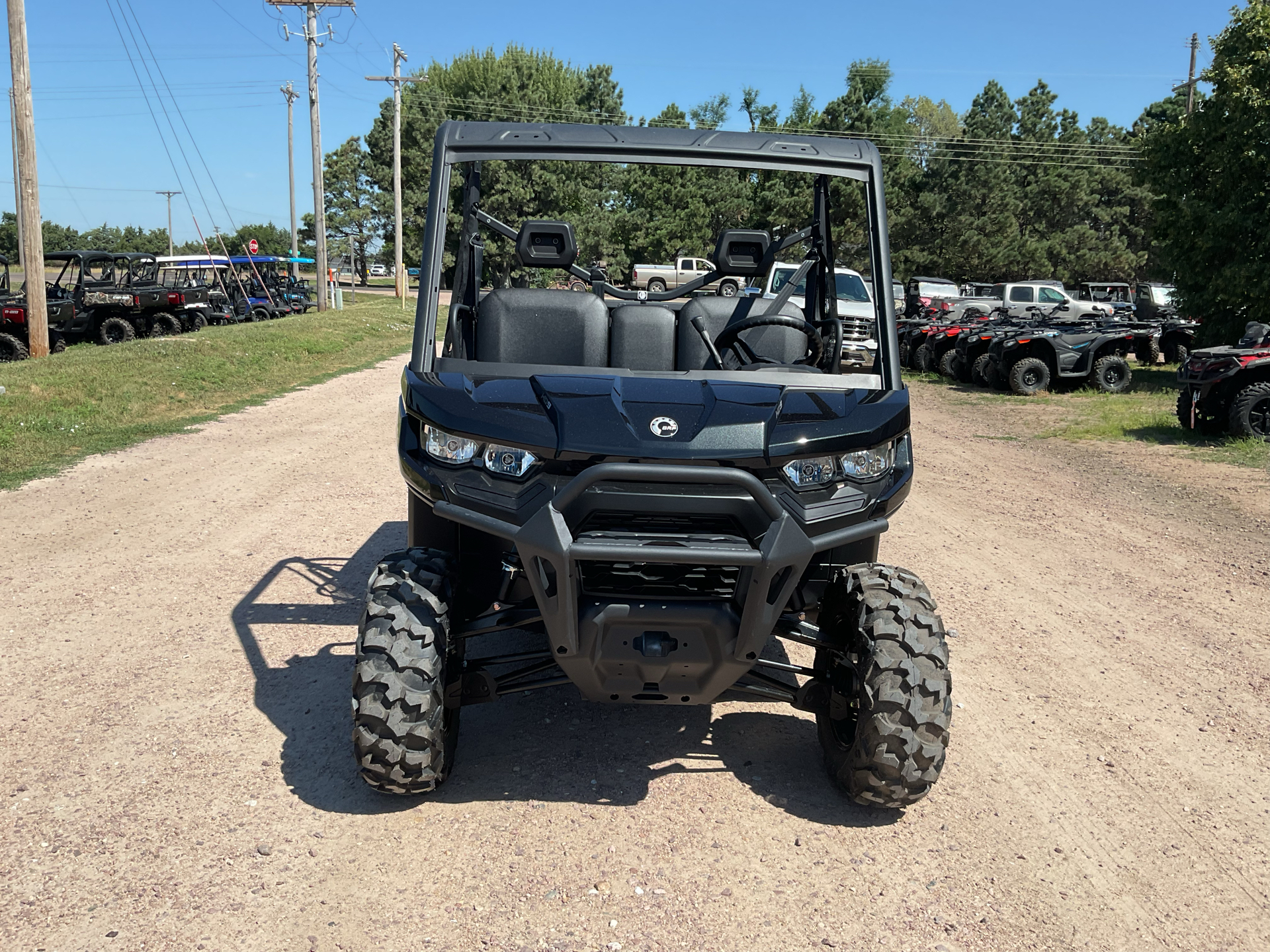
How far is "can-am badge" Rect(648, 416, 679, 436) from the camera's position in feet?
10.1

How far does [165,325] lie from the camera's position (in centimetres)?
2534

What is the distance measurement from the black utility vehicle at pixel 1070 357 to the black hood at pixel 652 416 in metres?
15.8

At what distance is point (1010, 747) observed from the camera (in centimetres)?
414

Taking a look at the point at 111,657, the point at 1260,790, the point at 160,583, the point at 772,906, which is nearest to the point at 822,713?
the point at 772,906

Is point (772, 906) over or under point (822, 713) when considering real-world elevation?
under

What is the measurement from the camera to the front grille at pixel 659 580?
325 centimetres

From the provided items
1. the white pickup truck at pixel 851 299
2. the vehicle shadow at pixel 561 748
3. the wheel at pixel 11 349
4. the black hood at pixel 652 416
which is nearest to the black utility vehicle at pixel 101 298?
the wheel at pixel 11 349

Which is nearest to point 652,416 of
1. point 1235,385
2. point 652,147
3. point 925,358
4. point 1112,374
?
point 652,147

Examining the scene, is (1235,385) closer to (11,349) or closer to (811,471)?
(811,471)

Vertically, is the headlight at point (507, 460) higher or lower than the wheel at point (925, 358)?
higher

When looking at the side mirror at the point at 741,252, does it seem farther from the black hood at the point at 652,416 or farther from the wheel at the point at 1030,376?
the wheel at the point at 1030,376

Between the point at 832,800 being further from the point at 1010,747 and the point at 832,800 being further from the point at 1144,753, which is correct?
the point at 1144,753

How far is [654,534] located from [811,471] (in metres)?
0.52

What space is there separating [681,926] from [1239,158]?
18.7 meters
